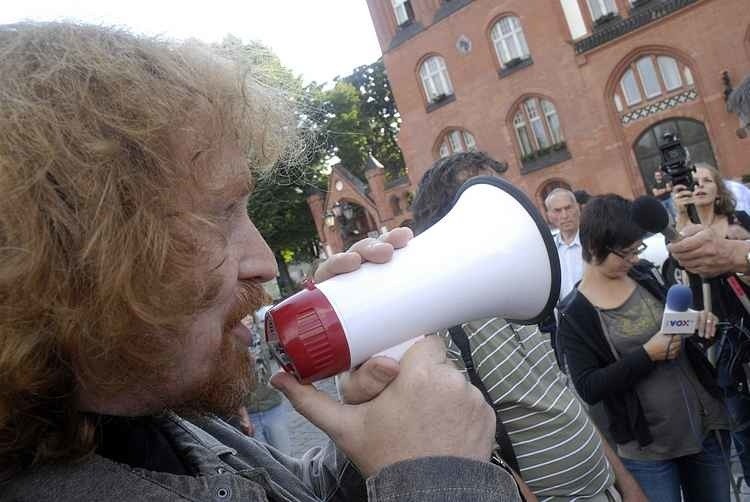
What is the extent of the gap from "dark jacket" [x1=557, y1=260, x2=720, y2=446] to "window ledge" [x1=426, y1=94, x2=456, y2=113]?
23252 millimetres

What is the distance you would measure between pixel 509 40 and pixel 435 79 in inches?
144

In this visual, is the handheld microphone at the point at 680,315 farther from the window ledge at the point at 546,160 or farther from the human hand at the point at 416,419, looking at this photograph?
the window ledge at the point at 546,160

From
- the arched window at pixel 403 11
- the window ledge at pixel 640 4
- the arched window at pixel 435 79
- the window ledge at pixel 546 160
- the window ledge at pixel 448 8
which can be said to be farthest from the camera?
the arched window at pixel 403 11

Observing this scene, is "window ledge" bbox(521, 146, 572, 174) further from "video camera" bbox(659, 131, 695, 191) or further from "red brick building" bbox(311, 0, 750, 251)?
"video camera" bbox(659, 131, 695, 191)

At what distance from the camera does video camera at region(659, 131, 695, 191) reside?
8.03 ft

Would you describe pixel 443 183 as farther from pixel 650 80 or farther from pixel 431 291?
pixel 650 80

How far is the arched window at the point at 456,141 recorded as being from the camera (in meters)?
25.7

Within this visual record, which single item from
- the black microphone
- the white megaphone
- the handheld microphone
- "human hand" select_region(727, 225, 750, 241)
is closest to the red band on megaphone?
the white megaphone

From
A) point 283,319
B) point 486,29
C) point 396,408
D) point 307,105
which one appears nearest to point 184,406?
point 283,319

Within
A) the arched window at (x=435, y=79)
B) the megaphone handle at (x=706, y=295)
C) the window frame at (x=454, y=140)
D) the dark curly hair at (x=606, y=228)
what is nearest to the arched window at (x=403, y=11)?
the arched window at (x=435, y=79)

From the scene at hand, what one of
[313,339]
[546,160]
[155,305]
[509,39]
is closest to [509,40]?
[509,39]

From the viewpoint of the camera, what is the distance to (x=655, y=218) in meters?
2.50

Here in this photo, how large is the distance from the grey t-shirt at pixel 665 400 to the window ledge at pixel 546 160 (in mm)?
20602

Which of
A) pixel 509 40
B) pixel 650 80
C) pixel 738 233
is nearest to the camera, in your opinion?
pixel 738 233
